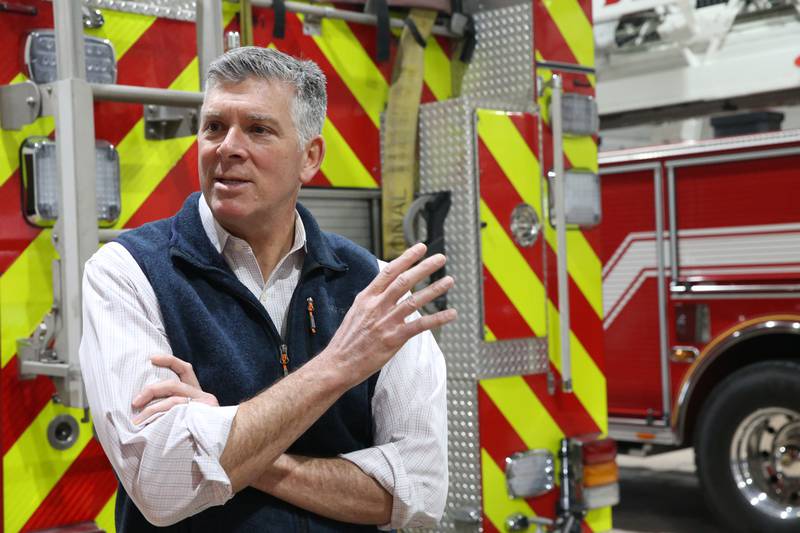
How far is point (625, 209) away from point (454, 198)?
3.33 metres

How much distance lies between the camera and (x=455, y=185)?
12.4ft

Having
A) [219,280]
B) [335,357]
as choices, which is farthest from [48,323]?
[335,357]

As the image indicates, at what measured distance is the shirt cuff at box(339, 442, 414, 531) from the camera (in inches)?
78.7

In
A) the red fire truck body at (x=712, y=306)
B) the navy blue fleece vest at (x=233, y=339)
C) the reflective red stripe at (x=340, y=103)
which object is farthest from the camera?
the red fire truck body at (x=712, y=306)

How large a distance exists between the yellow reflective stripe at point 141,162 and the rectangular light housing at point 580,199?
1398mm

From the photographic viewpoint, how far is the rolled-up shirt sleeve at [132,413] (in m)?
1.74

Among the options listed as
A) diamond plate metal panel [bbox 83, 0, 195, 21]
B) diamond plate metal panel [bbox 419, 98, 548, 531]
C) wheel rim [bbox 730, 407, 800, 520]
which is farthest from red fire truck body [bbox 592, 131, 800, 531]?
diamond plate metal panel [bbox 83, 0, 195, 21]

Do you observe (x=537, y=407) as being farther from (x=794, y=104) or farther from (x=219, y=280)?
(x=794, y=104)

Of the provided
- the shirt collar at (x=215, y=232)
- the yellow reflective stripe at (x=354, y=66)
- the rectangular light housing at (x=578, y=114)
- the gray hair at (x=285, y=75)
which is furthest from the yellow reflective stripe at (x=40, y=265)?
the rectangular light housing at (x=578, y=114)

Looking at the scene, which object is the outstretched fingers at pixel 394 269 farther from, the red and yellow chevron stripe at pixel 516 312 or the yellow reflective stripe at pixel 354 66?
the yellow reflective stripe at pixel 354 66

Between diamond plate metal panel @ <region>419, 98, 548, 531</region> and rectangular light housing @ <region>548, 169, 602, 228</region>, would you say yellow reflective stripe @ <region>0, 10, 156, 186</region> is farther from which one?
rectangular light housing @ <region>548, 169, 602, 228</region>

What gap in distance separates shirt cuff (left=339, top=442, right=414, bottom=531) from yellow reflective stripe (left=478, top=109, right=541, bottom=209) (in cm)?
190

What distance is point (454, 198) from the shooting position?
3789mm

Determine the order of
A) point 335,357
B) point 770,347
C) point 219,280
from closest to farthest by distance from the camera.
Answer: point 335,357 < point 219,280 < point 770,347
